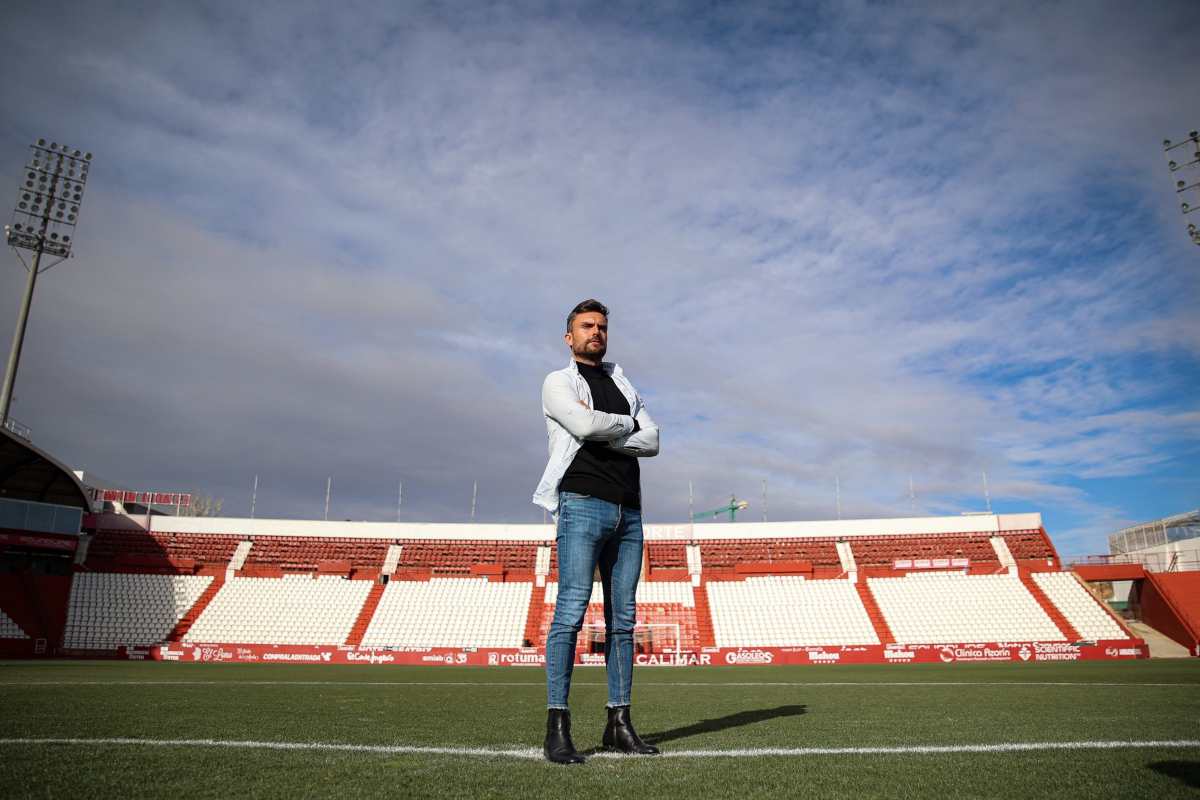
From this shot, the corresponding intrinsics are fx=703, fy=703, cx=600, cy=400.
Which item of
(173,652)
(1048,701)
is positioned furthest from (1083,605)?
(173,652)

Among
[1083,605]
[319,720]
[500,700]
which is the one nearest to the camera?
[319,720]

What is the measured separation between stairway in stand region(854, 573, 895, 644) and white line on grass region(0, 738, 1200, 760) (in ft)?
94.3

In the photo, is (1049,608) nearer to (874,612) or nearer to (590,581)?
(874,612)

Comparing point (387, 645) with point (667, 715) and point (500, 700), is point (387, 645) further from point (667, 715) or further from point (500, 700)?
point (667, 715)

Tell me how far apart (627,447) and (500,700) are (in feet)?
16.4

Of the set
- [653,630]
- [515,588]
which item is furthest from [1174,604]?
[515,588]

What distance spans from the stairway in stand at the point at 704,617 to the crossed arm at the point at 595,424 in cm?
2895

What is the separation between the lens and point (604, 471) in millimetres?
3768

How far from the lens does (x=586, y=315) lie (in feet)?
13.5

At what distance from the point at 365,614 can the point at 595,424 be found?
32.0 m

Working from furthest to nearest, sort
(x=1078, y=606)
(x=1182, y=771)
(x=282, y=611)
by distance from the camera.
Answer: (x=282, y=611)
(x=1078, y=606)
(x=1182, y=771)

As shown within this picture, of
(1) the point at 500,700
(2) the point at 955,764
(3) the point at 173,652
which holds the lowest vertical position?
(3) the point at 173,652

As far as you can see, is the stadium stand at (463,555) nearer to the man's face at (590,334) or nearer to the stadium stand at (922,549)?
the stadium stand at (922,549)

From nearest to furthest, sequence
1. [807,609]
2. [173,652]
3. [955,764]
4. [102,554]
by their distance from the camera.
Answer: [955,764], [173,652], [807,609], [102,554]
